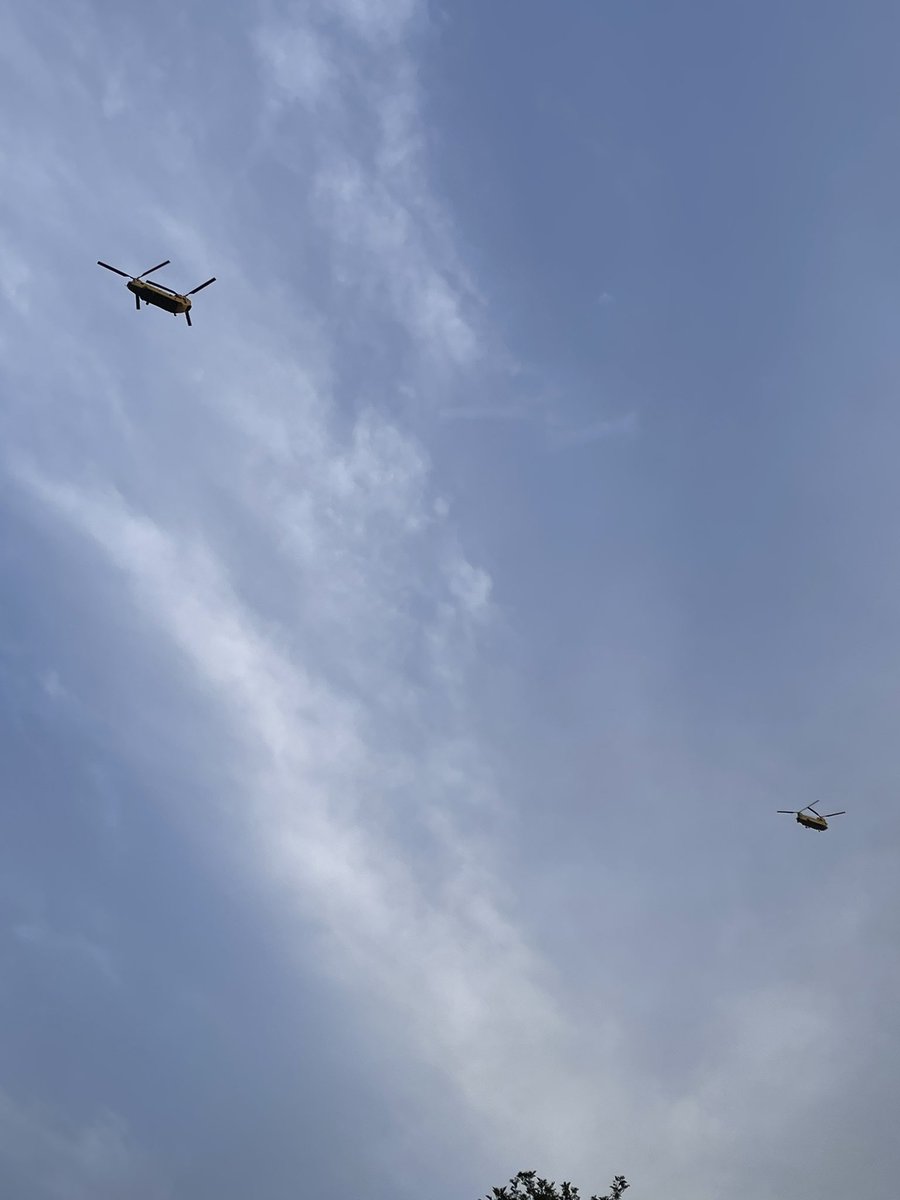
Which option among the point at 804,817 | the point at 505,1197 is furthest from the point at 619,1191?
the point at 804,817

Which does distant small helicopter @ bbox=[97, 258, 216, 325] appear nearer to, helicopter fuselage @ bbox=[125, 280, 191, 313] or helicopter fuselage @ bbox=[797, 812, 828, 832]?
helicopter fuselage @ bbox=[125, 280, 191, 313]

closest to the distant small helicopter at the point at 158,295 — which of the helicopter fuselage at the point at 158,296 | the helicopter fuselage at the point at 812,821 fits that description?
the helicopter fuselage at the point at 158,296

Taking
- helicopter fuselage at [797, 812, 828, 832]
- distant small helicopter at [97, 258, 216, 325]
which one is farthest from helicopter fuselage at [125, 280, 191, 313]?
helicopter fuselage at [797, 812, 828, 832]

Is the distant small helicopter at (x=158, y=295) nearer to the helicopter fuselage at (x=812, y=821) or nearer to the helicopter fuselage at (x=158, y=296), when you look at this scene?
the helicopter fuselage at (x=158, y=296)

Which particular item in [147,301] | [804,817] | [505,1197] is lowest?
[505,1197]

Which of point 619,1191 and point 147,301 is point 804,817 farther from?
point 147,301

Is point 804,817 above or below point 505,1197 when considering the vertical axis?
above

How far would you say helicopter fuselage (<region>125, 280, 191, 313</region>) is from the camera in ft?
245

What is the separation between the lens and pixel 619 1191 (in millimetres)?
85625

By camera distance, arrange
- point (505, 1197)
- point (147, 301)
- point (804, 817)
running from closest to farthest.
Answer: point (147, 301) < point (505, 1197) < point (804, 817)

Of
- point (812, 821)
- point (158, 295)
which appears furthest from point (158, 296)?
point (812, 821)

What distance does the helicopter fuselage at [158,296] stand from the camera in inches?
2936

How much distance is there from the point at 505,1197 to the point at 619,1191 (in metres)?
9.47

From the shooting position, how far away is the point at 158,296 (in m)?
75.7
